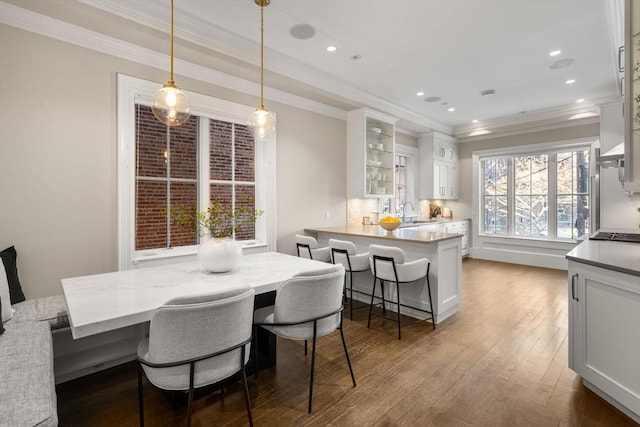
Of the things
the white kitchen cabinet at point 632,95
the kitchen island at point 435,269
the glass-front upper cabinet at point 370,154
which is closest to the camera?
the white kitchen cabinet at point 632,95

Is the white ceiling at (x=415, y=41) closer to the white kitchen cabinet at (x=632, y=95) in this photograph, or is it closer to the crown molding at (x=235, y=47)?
the crown molding at (x=235, y=47)

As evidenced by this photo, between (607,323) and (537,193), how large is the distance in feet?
17.3

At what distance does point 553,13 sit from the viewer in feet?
9.21

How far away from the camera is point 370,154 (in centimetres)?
529

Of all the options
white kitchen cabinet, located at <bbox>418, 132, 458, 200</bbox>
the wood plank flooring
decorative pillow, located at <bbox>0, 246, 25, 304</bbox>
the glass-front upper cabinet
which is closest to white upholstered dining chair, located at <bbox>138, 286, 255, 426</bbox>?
the wood plank flooring

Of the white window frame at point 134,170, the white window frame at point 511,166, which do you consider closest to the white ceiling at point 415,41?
the white window frame at point 134,170

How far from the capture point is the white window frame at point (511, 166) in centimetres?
573

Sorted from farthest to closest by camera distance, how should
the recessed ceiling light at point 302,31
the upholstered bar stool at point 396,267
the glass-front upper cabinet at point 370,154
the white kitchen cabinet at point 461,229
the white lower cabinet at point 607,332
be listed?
the white kitchen cabinet at point 461,229 < the glass-front upper cabinet at point 370,154 < the upholstered bar stool at point 396,267 < the recessed ceiling light at point 302,31 < the white lower cabinet at point 607,332

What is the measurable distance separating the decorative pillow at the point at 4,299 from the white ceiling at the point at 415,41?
202 centimetres

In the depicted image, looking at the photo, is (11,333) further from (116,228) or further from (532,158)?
(532,158)

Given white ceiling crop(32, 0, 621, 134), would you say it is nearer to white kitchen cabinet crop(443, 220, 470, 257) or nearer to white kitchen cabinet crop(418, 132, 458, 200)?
white kitchen cabinet crop(418, 132, 458, 200)

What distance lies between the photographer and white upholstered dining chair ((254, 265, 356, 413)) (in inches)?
73.4

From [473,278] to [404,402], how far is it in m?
3.85

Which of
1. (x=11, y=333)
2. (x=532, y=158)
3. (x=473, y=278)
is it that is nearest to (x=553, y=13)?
(x=473, y=278)
